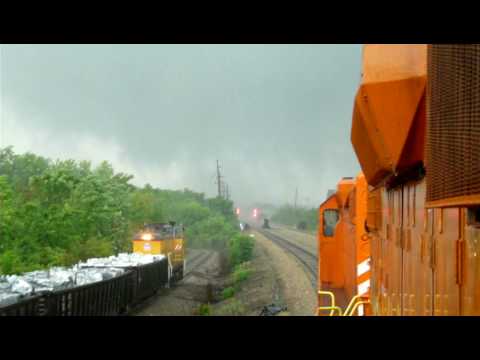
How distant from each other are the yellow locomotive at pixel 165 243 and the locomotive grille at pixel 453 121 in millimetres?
24376

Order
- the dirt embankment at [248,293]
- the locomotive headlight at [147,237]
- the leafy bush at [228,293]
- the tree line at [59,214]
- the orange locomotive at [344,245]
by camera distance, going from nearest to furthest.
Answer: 1. the orange locomotive at [344,245]
2. the dirt embankment at [248,293]
3. the tree line at [59,214]
4. the leafy bush at [228,293]
5. the locomotive headlight at [147,237]

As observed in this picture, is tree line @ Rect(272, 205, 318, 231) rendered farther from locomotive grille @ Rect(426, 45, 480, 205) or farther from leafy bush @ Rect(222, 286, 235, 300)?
locomotive grille @ Rect(426, 45, 480, 205)

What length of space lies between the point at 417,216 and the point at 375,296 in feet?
10.3

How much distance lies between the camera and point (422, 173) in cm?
393

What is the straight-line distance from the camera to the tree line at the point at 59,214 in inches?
831

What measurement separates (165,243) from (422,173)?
24.1m

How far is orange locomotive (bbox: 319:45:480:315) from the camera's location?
2152mm

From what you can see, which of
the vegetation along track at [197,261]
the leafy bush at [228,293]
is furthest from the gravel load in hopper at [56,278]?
the vegetation along track at [197,261]

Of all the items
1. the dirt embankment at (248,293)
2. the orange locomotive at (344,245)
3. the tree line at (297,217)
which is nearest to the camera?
the orange locomotive at (344,245)

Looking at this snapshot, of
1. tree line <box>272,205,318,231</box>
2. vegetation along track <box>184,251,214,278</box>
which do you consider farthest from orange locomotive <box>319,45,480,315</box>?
tree line <box>272,205,318,231</box>

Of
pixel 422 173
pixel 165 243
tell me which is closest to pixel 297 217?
pixel 165 243

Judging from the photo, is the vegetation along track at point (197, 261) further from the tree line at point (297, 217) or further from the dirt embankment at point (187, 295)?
the tree line at point (297, 217)
